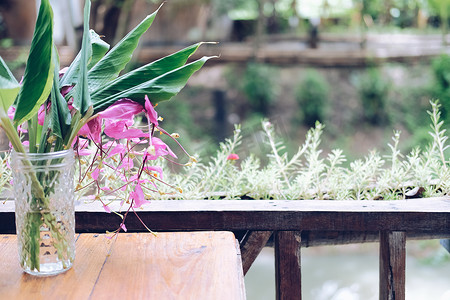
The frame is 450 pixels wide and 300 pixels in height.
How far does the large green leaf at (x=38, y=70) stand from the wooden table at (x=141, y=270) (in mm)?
229

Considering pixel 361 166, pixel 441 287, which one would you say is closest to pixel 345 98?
pixel 441 287

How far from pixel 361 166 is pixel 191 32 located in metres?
8.39

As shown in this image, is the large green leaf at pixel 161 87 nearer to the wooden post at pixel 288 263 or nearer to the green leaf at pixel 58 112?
the green leaf at pixel 58 112

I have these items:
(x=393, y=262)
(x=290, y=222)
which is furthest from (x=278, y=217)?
(x=393, y=262)

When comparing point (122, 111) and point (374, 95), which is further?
point (374, 95)

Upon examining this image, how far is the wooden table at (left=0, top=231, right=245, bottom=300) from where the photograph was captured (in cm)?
64

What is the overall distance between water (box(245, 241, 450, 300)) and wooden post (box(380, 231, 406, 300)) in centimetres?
393

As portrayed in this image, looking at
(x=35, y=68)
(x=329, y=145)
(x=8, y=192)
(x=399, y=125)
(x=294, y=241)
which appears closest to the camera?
(x=35, y=68)

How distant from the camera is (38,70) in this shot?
0.63 m

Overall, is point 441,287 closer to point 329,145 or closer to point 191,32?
point 329,145

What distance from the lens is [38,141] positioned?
0.72 meters

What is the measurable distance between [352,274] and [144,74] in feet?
16.7

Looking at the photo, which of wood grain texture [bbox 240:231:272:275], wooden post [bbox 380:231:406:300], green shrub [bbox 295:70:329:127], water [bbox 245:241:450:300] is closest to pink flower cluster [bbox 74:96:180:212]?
wood grain texture [bbox 240:231:272:275]

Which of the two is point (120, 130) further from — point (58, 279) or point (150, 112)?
point (58, 279)
